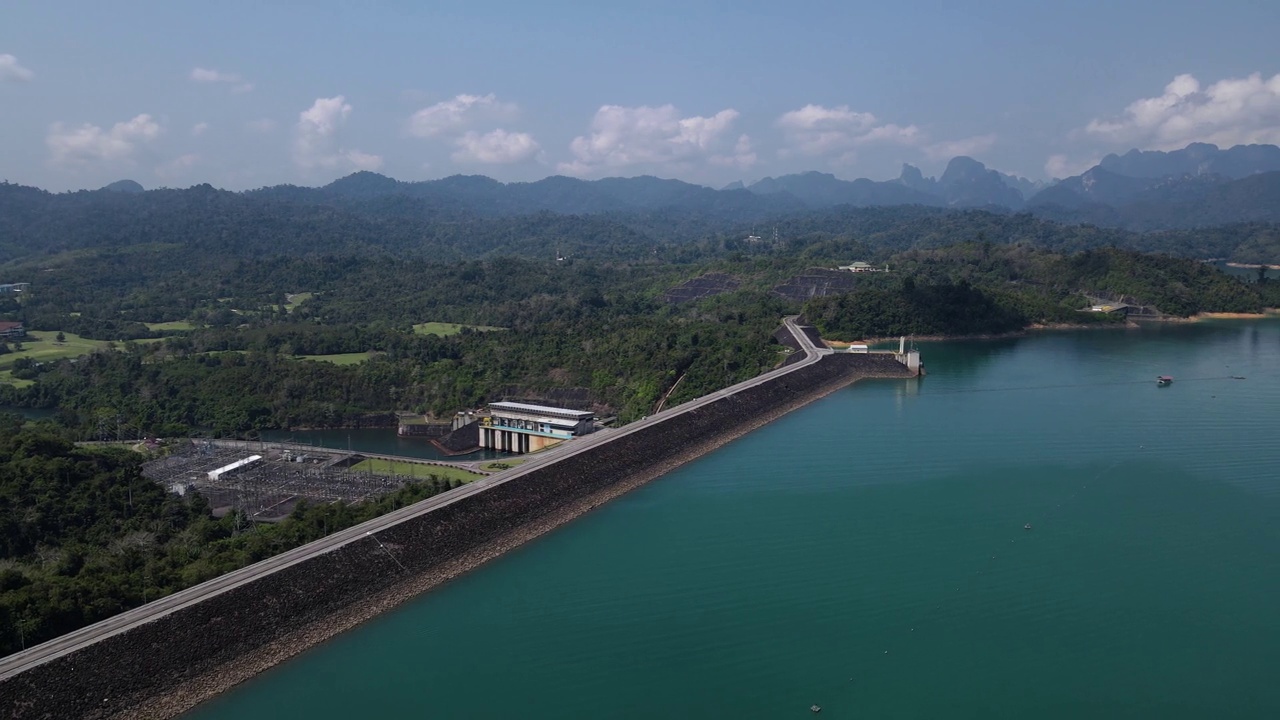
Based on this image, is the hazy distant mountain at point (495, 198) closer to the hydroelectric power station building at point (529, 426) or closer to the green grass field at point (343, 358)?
the green grass field at point (343, 358)

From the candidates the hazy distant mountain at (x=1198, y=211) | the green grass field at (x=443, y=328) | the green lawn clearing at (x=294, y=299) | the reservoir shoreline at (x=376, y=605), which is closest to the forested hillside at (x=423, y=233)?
the green lawn clearing at (x=294, y=299)

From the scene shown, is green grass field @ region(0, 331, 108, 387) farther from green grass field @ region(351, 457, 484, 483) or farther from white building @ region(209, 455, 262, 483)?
green grass field @ region(351, 457, 484, 483)

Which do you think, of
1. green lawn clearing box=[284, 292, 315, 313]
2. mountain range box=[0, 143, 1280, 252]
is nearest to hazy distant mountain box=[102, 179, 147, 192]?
mountain range box=[0, 143, 1280, 252]

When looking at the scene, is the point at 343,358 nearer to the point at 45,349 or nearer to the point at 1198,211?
the point at 45,349

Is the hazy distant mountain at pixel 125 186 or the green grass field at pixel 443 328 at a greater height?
the hazy distant mountain at pixel 125 186

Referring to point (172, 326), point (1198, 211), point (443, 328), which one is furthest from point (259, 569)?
point (1198, 211)

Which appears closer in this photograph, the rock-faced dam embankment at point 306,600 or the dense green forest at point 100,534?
the rock-faced dam embankment at point 306,600

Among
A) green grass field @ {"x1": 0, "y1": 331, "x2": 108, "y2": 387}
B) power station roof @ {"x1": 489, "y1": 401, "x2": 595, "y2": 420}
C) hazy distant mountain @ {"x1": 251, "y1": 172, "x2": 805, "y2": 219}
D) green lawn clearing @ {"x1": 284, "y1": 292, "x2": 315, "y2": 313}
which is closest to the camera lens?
power station roof @ {"x1": 489, "y1": 401, "x2": 595, "y2": 420}
